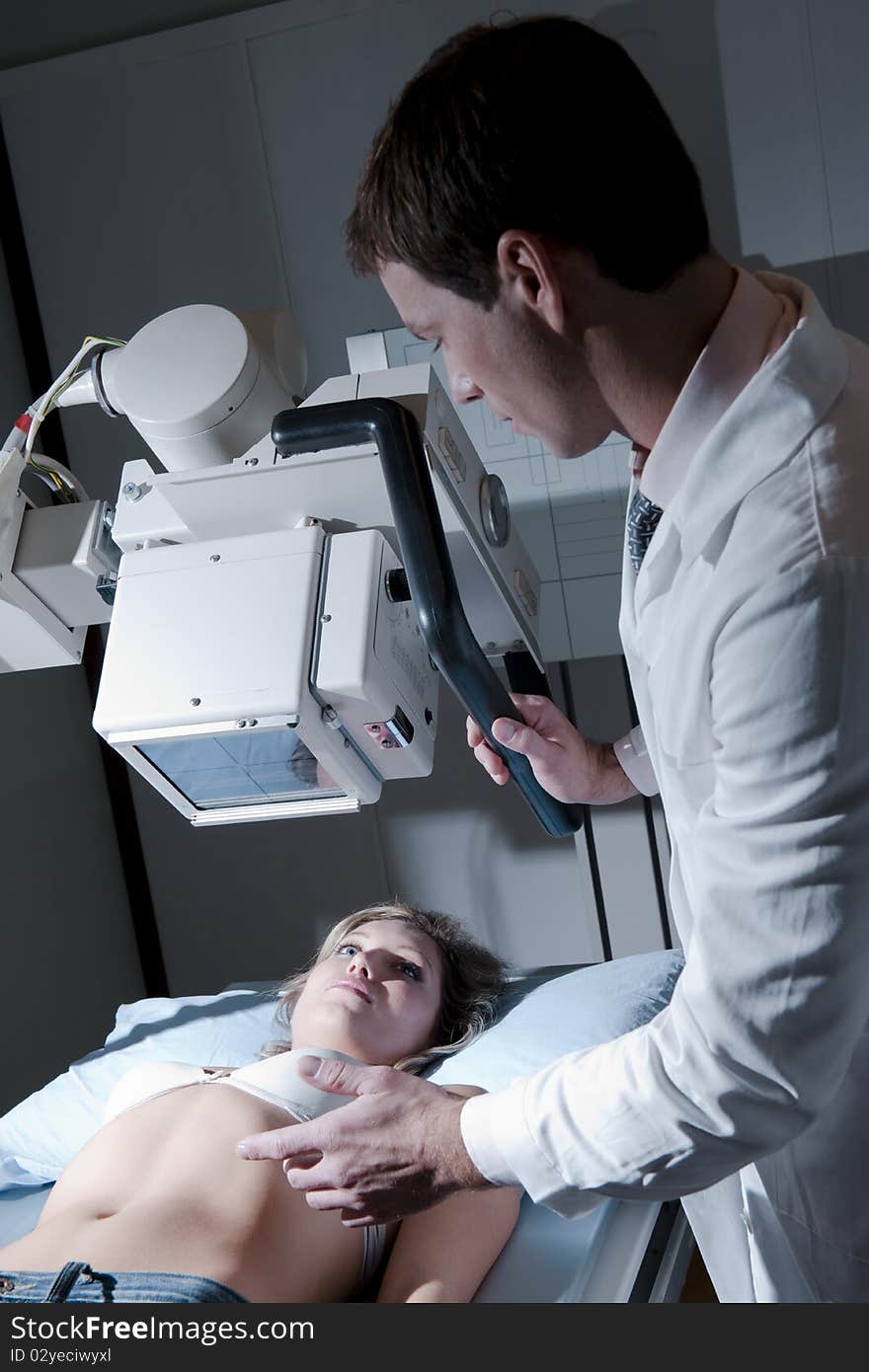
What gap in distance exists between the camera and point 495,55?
851 mm

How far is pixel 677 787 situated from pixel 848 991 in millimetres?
242

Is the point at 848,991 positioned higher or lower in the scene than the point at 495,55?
lower

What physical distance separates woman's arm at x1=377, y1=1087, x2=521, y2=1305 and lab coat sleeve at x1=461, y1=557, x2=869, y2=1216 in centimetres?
57

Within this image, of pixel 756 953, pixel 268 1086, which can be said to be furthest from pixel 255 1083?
pixel 756 953

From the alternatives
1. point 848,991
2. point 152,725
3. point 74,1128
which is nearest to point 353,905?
point 74,1128

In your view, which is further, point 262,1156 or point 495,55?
point 262,1156

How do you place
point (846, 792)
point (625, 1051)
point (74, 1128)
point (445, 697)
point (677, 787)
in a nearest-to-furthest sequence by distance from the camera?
1. point (846, 792)
2. point (625, 1051)
3. point (677, 787)
4. point (74, 1128)
5. point (445, 697)

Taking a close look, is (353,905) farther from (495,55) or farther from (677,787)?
(495,55)

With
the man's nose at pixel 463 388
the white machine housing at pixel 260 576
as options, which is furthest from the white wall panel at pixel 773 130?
the man's nose at pixel 463 388

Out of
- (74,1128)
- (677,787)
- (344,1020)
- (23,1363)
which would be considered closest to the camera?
A: (677,787)

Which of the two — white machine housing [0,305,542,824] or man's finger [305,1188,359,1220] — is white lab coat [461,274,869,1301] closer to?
man's finger [305,1188,359,1220]

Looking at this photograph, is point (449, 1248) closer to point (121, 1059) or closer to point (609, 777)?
point (609, 777)

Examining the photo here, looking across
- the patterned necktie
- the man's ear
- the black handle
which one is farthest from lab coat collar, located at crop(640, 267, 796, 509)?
the black handle

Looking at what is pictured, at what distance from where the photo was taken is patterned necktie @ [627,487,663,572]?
114 centimetres
